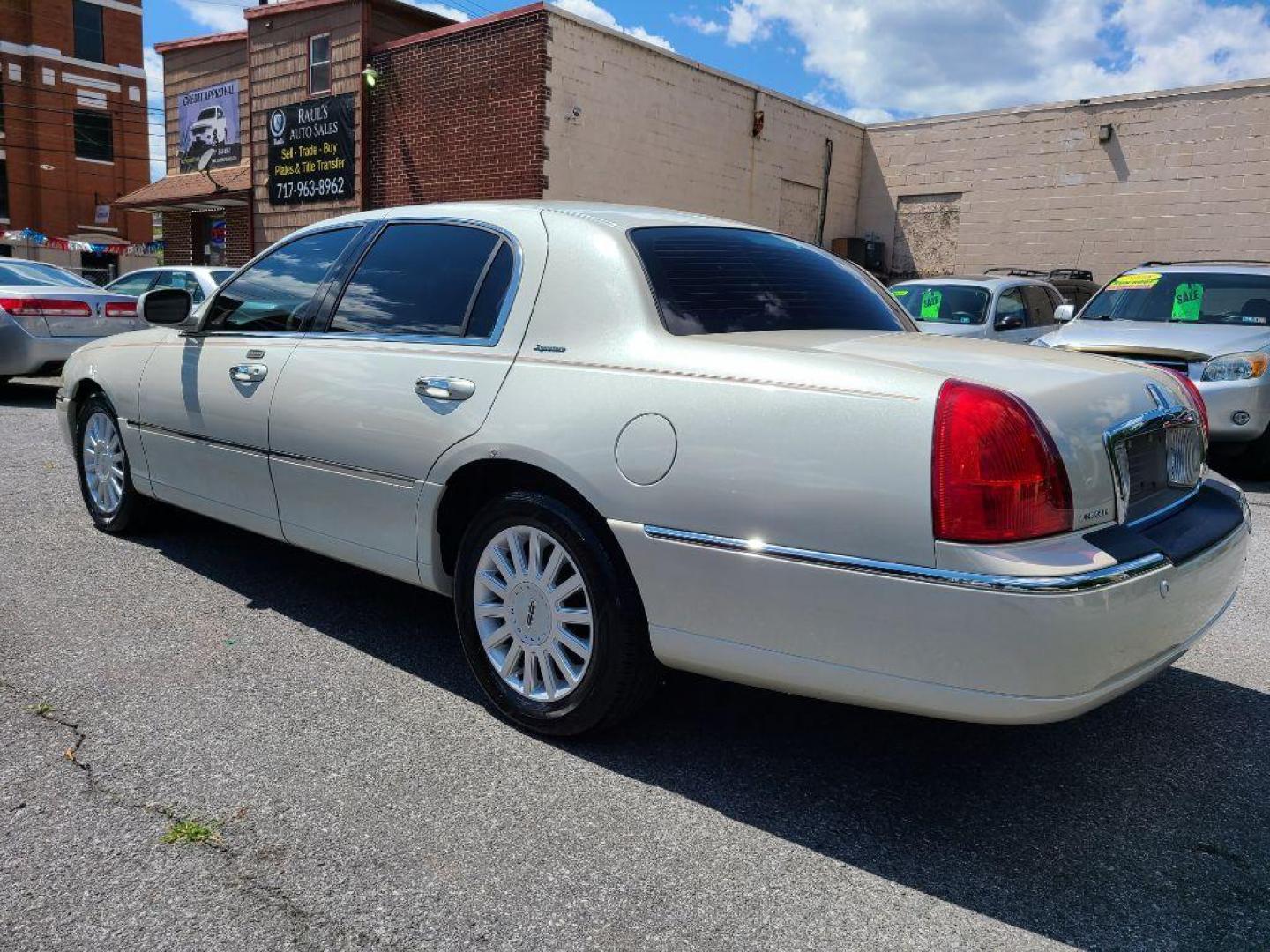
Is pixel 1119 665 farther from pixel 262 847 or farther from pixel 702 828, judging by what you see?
pixel 262 847

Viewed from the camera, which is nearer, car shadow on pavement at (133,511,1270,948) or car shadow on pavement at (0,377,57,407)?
car shadow on pavement at (133,511,1270,948)

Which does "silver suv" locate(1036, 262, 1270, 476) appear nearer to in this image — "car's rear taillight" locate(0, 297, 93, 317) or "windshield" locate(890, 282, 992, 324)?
"windshield" locate(890, 282, 992, 324)

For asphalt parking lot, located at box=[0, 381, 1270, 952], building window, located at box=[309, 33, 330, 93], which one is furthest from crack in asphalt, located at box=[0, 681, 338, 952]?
building window, located at box=[309, 33, 330, 93]

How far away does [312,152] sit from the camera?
734 inches

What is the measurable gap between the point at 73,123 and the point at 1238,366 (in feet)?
151

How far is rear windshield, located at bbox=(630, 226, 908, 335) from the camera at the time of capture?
3004 mm

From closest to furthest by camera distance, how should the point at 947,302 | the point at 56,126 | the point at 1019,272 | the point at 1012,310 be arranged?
the point at 947,302, the point at 1012,310, the point at 1019,272, the point at 56,126

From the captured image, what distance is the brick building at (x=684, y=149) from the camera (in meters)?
15.3

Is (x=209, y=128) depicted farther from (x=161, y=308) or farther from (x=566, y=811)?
(x=566, y=811)

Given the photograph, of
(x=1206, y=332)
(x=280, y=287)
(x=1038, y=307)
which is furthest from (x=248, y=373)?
(x=1038, y=307)

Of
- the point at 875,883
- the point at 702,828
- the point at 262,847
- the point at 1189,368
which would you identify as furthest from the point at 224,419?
the point at 1189,368

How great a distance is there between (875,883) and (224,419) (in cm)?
303

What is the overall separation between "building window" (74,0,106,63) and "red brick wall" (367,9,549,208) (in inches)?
1274

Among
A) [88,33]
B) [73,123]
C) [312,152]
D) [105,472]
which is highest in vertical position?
[88,33]
